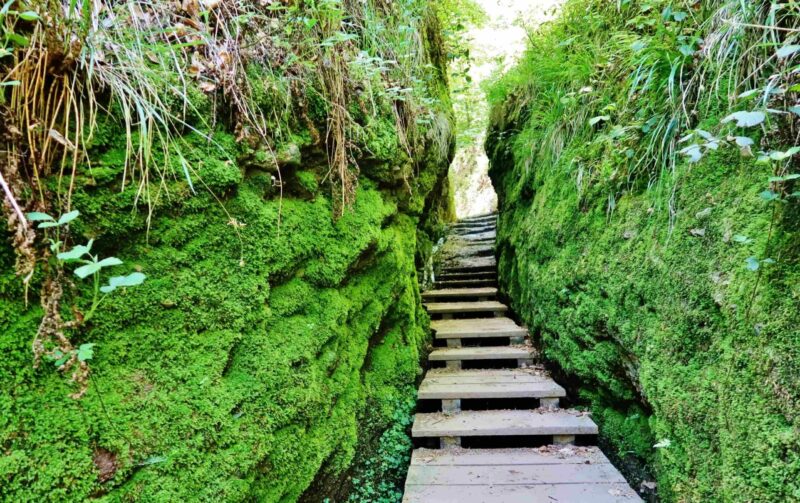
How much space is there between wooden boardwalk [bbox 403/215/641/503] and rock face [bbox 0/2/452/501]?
0.39 meters

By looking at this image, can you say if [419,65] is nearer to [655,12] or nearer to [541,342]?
[655,12]

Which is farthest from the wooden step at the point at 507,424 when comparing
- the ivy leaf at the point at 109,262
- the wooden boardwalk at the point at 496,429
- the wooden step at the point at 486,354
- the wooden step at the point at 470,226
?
the wooden step at the point at 470,226

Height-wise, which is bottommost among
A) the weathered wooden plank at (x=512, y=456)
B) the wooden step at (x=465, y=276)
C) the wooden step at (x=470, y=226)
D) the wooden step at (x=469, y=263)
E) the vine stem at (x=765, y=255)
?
the weathered wooden plank at (x=512, y=456)

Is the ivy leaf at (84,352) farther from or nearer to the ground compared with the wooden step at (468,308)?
farther from the ground

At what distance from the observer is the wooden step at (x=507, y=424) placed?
2611 mm

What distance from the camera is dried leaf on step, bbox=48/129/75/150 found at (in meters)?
1.12

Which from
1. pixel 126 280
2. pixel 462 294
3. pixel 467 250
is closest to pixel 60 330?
pixel 126 280

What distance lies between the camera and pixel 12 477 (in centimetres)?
94

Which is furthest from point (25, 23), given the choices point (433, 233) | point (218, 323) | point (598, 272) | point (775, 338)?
point (433, 233)

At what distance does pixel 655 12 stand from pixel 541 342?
2484 millimetres

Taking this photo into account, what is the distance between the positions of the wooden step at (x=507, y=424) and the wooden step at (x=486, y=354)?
0.70 m

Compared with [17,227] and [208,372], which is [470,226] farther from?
[17,227]

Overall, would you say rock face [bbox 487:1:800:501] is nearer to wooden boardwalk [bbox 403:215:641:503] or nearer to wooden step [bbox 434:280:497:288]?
wooden boardwalk [bbox 403:215:641:503]

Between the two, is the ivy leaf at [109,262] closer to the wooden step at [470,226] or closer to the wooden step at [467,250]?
the wooden step at [467,250]
